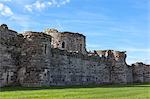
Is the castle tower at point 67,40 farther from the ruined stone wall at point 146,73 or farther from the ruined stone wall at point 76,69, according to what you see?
the ruined stone wall at point 146,73

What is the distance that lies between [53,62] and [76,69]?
4.67m

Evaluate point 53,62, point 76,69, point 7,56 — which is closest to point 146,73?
point 76,69

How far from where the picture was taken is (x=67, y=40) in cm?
4503

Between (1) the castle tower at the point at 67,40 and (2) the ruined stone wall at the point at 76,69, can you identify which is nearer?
(2) the ruined stone wall at the point at 76,69

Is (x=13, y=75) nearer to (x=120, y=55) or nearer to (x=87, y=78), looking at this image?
(x=87, y=78)

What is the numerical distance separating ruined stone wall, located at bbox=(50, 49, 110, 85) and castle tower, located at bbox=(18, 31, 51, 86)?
146 inches

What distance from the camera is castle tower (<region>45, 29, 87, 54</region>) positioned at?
44.5m

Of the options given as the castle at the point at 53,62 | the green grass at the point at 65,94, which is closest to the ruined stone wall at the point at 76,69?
the castle at the point at 53,62

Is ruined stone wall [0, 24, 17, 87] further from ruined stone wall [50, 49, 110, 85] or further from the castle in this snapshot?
ruined stone wall [50, 49, 110, 85]

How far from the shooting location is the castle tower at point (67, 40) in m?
44.5

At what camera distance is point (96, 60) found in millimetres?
40781

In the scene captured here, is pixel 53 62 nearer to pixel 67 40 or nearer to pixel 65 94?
pixel 65 94

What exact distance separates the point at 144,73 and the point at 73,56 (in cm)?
2134

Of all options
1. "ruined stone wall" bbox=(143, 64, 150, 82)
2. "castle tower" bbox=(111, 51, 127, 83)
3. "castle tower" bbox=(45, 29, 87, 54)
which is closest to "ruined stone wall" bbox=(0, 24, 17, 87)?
"castle tower" bbox=(45, 29, 87, 54)
